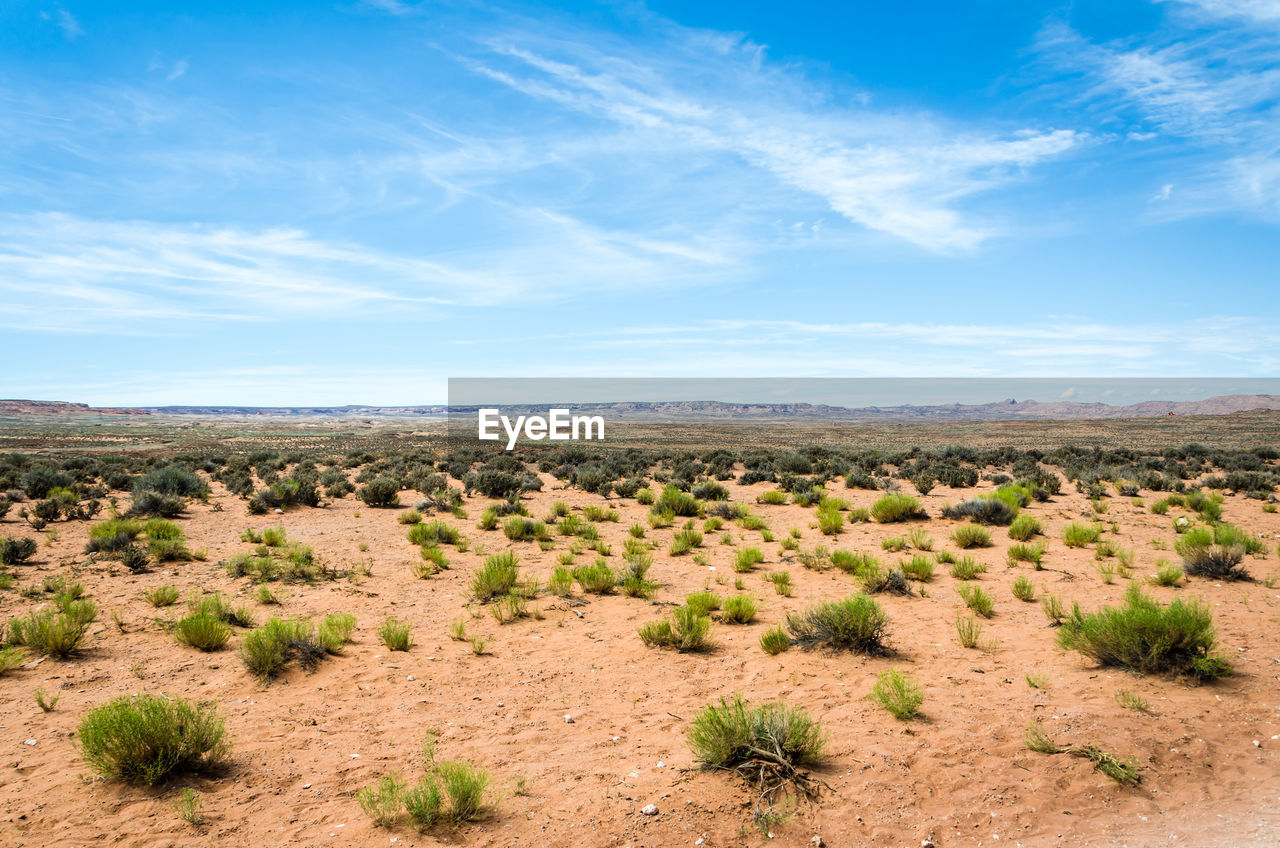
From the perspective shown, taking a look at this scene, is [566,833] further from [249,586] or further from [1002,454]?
[1002,454]

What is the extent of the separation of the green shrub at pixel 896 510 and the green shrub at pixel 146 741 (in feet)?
51.2

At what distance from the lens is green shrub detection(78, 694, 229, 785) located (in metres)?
5.01

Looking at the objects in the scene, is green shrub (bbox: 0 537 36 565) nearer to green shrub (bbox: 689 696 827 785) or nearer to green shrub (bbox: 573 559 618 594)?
green shrub (bbox: 573 559 618 594)

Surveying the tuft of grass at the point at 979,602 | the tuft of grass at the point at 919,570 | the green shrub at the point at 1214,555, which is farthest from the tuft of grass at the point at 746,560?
the green shrub at the point at 1214,555

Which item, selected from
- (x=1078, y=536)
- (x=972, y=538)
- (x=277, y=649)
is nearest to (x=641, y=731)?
(x=277, y=649)

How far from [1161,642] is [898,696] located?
3.04 metres

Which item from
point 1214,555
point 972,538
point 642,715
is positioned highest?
point 1214,555

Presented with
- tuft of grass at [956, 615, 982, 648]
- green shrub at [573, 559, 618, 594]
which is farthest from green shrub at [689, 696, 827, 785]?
green shrub at [573, 559, 618, 594]

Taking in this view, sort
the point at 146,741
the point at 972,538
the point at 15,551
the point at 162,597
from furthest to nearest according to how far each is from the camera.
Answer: the point at 972,538
the point at 15,551
the point at 162,597
the point at 146,741

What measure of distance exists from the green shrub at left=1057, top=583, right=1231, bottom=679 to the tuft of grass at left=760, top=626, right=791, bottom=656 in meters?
3.43

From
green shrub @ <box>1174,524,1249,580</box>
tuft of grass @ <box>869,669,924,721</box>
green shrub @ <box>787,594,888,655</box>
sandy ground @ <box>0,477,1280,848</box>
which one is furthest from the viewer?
green shrub @ <box>1174,524,1249,580</box>

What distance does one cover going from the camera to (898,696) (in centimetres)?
624

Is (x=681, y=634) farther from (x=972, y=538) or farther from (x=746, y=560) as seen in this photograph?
(x=972, y=538)

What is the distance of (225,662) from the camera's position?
25.6 ft
